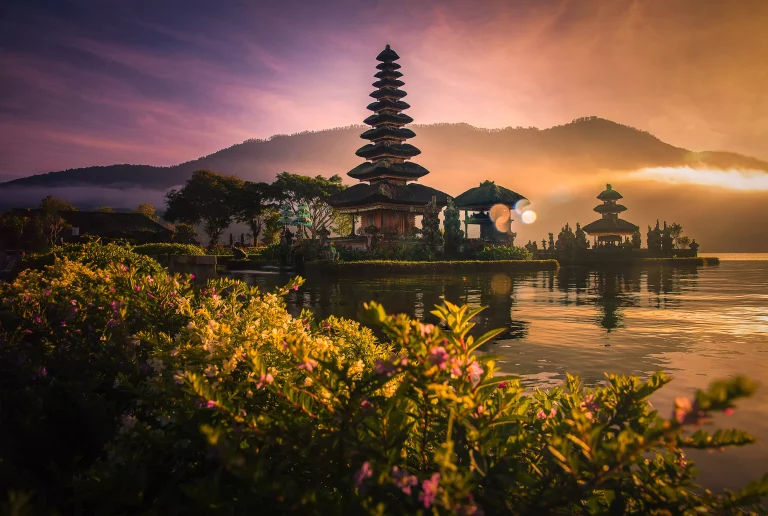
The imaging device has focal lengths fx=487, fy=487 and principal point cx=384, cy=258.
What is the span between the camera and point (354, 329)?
14.0ft

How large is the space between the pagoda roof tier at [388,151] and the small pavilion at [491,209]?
309 inches

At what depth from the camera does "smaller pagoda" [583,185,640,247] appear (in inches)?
2768

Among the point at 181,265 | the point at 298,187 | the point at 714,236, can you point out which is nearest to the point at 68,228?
the point at 298,187

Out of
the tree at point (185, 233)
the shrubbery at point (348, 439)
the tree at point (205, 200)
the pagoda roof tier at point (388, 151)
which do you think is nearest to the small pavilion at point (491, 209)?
the pagoda roof tier at point (388, 151)

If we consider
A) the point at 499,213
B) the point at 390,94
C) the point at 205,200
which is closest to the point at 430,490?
the point at 499,213

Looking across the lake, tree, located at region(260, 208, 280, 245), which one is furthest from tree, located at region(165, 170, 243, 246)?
the lake

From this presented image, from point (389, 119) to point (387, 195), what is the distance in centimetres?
1106

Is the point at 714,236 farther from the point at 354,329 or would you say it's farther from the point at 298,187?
the point at 354,329

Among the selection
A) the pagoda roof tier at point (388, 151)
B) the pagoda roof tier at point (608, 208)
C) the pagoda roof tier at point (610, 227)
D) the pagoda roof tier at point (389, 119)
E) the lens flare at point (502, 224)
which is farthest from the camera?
the pagoda roof tier at point (608, 208)

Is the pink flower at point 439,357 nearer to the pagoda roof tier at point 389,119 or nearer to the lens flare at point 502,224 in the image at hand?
the lens flare at point 502,224

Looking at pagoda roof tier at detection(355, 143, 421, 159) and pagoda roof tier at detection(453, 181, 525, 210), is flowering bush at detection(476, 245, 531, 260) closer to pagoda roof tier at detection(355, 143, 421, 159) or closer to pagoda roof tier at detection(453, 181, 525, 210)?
pagoda roof tier at detection(453, 181, 525, 210)

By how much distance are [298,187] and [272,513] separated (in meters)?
69.2

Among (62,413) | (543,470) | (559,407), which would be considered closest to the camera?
(543,470)

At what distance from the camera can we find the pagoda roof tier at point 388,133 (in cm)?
5434
